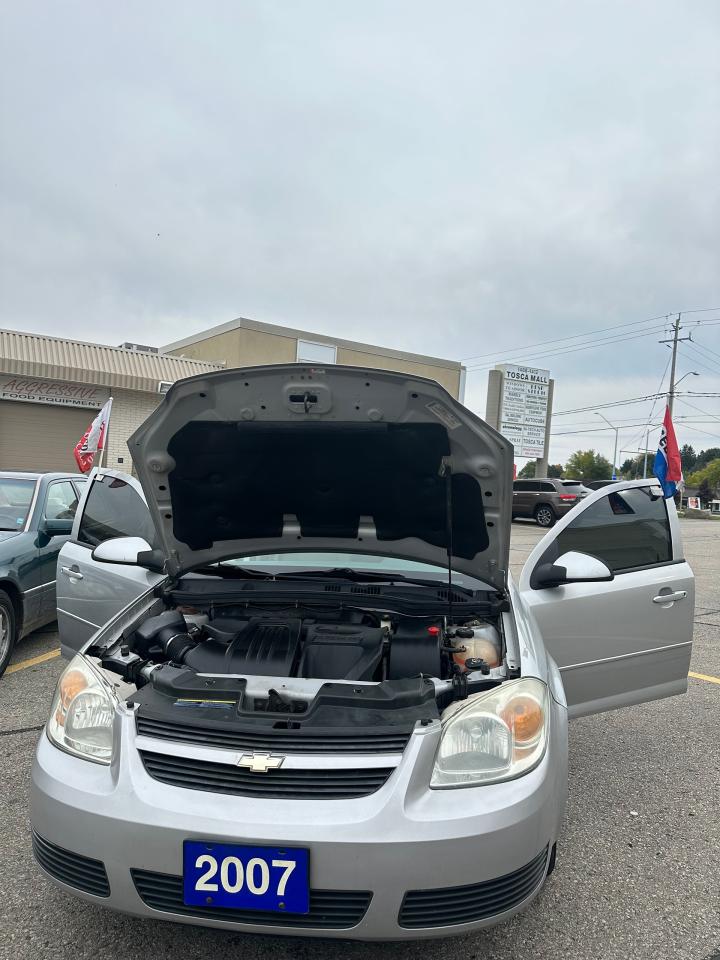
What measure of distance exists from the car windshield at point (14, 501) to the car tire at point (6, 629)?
658 millimetres

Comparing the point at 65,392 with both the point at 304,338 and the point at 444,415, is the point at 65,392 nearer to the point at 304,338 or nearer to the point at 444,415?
the point at 304,338

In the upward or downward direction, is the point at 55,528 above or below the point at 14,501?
below

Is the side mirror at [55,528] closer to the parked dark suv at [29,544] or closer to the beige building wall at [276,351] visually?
the parked dark suv at [29,544]

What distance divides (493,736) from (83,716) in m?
1.25

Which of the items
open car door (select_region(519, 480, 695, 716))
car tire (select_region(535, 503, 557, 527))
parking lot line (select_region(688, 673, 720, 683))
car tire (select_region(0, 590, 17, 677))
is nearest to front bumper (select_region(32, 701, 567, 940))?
open car door (select_region(519, 480, 695, 716))

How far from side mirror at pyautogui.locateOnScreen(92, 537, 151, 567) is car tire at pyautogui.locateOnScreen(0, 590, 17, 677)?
1.58 meters

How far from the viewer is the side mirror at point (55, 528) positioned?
4.93m

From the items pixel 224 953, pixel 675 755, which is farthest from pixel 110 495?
pixel 675 755

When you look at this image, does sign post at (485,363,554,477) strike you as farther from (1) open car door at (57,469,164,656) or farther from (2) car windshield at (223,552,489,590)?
(2) car windshield at (223,552,489,590)

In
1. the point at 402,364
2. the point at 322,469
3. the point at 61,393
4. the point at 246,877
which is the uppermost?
the point at 402,364

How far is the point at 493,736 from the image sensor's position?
6.14ft

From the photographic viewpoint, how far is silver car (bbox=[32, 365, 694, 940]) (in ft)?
5.26

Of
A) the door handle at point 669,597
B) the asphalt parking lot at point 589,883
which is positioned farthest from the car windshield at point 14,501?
the door handle at point 669,597

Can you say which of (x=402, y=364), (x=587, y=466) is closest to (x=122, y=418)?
(x=402, y=364)
